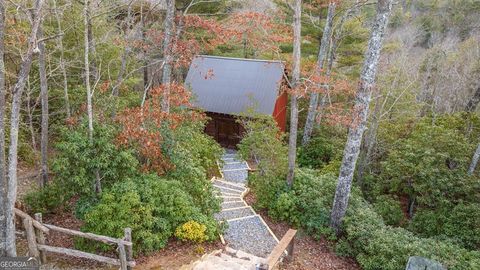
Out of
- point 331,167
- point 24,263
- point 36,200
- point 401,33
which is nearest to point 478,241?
point 331,167

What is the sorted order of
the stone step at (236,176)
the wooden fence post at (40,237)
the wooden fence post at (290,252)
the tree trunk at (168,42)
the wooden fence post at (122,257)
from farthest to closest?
the stone step at (236,176) → the tree trunk at (168,42) → the wooden fence post at (290,252) → the wooden fence post at (40,237) → the wooden fence post at (122,257)

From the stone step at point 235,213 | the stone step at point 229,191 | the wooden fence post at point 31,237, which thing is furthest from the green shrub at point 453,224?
the wooden fence post at point 31,237

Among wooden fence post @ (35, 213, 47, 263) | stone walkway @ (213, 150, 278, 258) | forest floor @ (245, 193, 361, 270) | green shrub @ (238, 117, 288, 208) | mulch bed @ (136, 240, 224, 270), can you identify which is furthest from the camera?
green shrub @ (238, 117, 288, 208)

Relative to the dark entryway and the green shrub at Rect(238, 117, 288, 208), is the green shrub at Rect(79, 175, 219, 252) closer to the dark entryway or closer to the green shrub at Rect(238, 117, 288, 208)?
the green shrub at Rect(238, 117, 288, 208)

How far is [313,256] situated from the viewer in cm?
1024

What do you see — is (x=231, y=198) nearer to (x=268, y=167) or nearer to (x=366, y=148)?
(x=268, y=167)

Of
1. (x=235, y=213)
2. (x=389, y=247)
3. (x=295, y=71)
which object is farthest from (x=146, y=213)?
(x=389, y=247)

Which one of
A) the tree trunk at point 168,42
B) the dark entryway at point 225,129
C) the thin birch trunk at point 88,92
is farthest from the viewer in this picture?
the dark entryway at point 225,129

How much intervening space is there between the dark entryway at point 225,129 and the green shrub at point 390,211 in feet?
27.4

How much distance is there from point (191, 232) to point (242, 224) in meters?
2.47

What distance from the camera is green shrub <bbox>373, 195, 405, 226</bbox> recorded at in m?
12.3

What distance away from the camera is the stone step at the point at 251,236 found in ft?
32.7

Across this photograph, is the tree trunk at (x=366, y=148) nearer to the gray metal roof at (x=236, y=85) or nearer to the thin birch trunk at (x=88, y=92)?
the gray metal roof at (x=236, y=85)

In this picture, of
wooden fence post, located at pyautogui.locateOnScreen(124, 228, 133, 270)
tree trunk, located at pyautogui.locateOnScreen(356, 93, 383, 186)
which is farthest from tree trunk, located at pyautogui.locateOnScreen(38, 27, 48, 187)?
tree trunk, located at pyautogui.locateOnScreen(356, 93, 383, 186)
